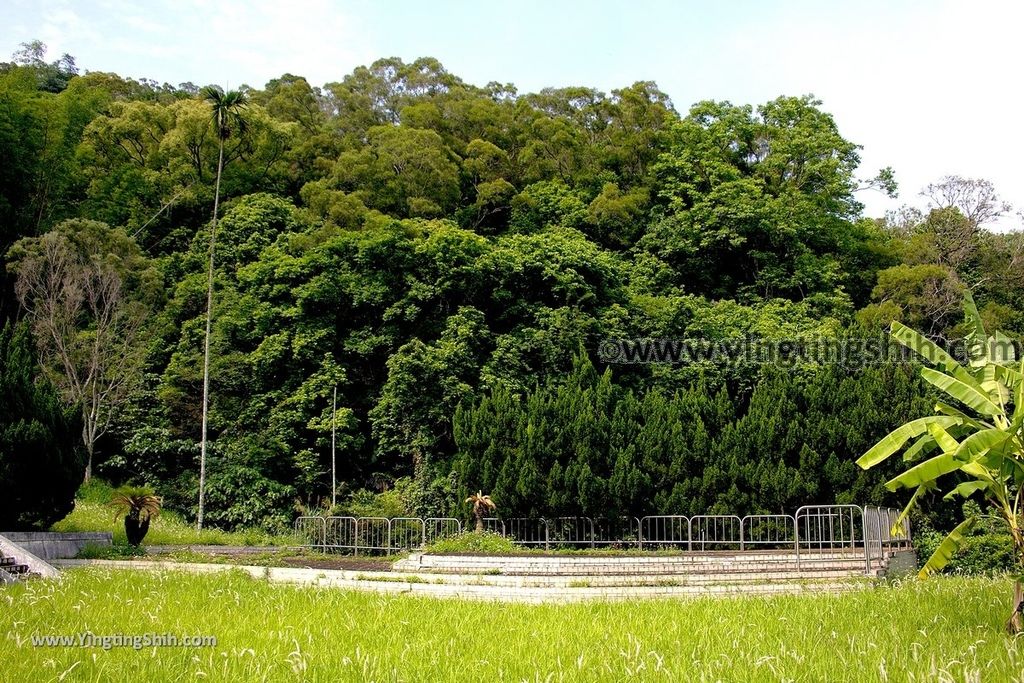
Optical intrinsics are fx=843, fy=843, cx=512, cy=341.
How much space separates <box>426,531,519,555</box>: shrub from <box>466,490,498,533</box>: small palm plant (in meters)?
0.71

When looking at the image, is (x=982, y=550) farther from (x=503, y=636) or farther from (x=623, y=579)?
(x=503, y=636)

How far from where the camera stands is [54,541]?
17.8m

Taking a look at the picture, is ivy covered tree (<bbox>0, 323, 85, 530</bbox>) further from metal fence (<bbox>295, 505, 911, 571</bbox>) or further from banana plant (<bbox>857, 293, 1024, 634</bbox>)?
banana plant (<bbox>857, 293, 1024, 634</bbox>)

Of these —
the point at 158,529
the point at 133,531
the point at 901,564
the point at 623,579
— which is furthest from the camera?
the point at 158,529

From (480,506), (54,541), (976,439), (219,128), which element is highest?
(219,128)

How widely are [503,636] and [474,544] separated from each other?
1143 cm

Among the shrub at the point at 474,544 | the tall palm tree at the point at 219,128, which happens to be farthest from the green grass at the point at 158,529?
the shrub at the point at 474,544

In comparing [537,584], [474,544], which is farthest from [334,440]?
A: [537,584]

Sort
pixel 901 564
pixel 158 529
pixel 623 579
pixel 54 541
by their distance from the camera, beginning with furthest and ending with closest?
pixel 158 529 → pixel 54 541 → pixel 901 564 → pixel 623 579

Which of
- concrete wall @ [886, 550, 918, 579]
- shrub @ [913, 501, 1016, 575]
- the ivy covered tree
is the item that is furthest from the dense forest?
concrete wall @ [886, 550, 918, 579]

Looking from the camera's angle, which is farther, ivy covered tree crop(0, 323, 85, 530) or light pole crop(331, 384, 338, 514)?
light pole crop(331, 384, 338, 514)

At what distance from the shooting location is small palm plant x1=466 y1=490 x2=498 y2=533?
800 inches

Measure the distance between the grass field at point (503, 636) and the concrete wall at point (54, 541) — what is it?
20.6ft

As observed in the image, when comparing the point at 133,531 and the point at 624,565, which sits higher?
the point at 133,531
